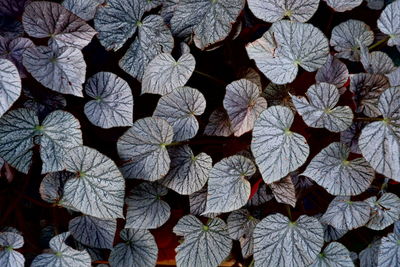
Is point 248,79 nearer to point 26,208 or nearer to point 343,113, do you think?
point 343,113

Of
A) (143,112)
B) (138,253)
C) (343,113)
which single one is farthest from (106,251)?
(343,113)

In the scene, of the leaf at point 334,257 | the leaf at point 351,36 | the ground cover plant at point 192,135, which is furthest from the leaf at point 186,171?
the leaf at point 351,36

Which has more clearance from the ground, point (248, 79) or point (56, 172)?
point (248, 79)

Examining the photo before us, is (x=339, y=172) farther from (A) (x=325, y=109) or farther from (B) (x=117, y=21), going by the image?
(B) (x=117, y=21)

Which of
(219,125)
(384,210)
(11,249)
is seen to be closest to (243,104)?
(219,125)

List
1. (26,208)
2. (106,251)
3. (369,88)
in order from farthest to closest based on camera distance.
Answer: (26,208)
(106,251)
(369,88)
